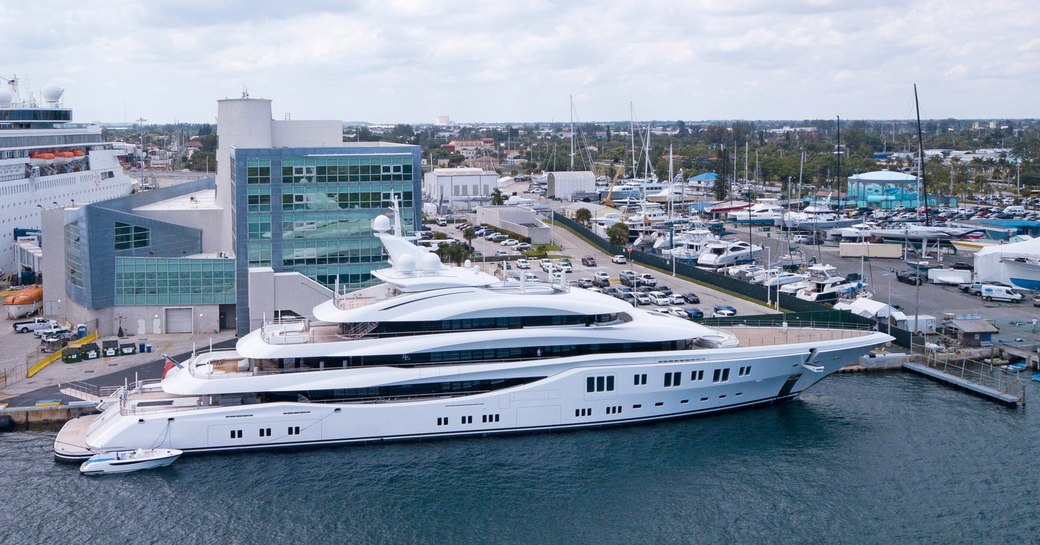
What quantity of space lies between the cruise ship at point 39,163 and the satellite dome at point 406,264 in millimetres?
24399

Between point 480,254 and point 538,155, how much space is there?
3274 inches

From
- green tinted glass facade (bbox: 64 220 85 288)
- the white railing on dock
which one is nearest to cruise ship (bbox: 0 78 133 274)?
green tinted glass facade (bbox: 64 220 85 288)

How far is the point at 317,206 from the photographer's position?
3431cm

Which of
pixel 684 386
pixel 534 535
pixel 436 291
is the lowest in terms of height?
pixel 534 535

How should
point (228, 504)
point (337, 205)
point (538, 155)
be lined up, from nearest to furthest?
point (228, 504) < point (337, 205) < point (538, 155)

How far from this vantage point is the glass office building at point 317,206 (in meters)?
33.5

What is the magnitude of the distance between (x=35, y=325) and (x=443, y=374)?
17.5m

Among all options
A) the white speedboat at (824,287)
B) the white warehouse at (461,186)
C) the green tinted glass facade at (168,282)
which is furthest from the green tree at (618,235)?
the green tinted glass facade at (168,282)

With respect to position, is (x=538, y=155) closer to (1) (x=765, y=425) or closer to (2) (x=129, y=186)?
(2) (x=129, y=186)

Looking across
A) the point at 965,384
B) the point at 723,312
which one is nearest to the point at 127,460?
the point at 723,312

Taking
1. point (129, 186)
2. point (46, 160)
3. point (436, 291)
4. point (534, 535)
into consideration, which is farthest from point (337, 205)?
point (129, 186)

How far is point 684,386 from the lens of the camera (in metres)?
24.4

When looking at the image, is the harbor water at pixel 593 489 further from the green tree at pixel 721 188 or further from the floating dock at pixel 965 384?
the green tree at pixel 721 188

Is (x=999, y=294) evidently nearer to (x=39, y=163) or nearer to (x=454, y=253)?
(x=454, y=253)
